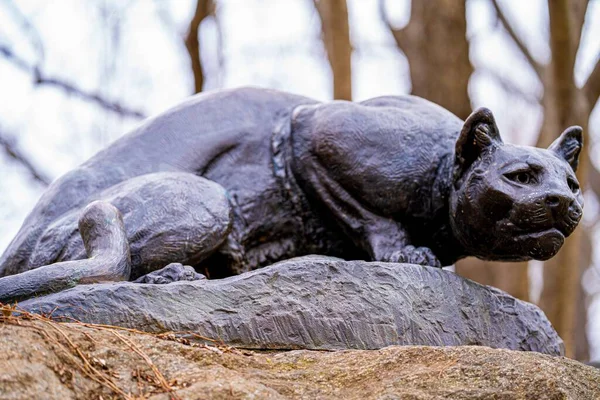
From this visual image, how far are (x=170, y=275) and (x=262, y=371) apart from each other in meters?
0.77

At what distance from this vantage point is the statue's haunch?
12.5 ft

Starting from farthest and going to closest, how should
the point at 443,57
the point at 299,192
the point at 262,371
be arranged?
the point at 443,57
the point at 299,192
the point at 262,371

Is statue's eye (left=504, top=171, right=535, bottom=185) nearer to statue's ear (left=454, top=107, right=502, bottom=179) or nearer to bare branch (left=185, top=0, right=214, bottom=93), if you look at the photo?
statue's ear (left=454, top=107, right=502, bottom=179)

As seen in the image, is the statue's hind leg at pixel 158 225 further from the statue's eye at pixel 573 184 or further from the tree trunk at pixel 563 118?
the tree trunk at pixel 563 118

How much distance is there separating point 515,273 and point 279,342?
560 centimetres

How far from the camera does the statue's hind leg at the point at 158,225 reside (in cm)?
375

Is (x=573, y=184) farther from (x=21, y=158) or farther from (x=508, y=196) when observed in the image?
(x=21, y=158)

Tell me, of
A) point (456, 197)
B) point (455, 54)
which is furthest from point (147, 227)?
point (455, 54)

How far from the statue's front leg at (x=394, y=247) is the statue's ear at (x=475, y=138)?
1.25 feet

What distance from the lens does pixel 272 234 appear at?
4449mm

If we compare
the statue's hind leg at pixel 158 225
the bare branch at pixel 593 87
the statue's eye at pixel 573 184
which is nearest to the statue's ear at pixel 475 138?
the statue's eye at pixel 573 184

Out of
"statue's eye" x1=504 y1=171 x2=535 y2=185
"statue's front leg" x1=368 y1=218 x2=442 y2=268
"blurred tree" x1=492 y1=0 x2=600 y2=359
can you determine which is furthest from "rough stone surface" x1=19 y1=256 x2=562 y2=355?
"blurred tree" x1=492 y1=0 x2=600 y2=359

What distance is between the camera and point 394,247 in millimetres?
4230

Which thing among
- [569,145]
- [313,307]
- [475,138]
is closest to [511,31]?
[569,145]
